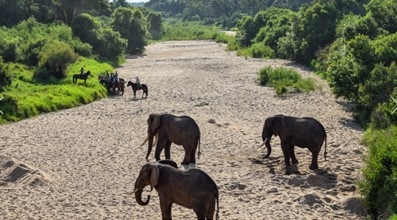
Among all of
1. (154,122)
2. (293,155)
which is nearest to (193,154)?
(154,122)

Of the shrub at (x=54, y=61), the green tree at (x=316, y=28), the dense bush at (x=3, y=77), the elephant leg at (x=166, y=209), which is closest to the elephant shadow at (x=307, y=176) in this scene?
the elephant leg at (x=166, y=209)

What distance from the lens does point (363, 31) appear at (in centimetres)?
3791

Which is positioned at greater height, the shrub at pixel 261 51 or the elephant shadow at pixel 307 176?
the elephant shadow at pixel 307 176

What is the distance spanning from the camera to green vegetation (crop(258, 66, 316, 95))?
37.1m

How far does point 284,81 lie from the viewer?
130ft

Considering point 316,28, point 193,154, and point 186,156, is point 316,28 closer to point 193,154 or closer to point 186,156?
point 193,154

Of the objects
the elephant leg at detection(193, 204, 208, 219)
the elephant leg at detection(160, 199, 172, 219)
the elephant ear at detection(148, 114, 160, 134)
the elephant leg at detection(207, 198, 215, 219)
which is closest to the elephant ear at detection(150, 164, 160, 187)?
the elephant leg at detection(160, 199, 172, 219)

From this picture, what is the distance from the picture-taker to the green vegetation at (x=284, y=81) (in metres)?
37.1

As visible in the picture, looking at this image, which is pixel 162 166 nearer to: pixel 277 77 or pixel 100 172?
pixel 100 172

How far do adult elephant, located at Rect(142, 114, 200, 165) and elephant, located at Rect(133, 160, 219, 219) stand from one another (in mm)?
5539

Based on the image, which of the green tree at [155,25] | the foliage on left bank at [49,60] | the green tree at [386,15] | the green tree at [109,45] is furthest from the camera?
the green tree at [155,25]

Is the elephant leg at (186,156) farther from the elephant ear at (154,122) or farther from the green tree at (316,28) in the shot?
the green tree at (316,28)

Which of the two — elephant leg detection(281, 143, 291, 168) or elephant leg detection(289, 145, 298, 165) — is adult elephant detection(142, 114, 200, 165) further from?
elephant leg detection(289, 145, 298, 165)

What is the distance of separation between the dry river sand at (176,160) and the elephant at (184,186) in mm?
1809
